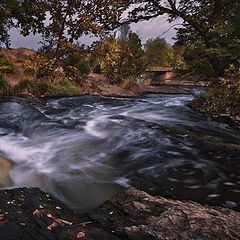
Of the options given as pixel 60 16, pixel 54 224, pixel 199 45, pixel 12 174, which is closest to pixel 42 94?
pixel 60 16

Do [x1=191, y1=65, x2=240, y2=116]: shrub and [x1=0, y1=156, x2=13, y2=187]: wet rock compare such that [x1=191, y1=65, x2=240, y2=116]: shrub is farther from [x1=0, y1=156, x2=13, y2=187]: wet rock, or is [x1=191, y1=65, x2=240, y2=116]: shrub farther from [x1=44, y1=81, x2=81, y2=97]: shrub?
[x1=44, y1=81, x2=81, y2=97]: shrub

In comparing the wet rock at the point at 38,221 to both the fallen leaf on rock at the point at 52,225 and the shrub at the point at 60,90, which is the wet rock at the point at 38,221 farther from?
the shrub at the point at 60,90

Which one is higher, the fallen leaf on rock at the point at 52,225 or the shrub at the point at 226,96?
the shrub at the point at 226,96

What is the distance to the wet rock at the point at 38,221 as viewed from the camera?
4.66 feet

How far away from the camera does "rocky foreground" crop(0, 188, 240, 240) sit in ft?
4.74

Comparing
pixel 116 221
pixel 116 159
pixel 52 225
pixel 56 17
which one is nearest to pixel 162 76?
pixel 56 17

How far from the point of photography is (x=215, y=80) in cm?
809

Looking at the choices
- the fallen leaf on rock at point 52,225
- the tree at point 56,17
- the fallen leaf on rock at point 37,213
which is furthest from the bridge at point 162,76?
the fallen leaf on rock at point 52,225

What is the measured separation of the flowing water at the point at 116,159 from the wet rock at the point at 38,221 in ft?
1.59

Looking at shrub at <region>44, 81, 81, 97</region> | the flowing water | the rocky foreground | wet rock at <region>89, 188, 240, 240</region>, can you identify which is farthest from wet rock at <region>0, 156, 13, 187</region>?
shrub at <region>44, 81, 81, 97</region>

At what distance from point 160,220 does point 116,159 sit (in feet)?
6.80

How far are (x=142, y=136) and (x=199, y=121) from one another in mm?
2769

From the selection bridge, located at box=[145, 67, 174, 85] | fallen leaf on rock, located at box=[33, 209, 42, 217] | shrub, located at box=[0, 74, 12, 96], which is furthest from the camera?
bridge, located at box=[145, 67, 174, 85]

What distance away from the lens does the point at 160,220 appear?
164 centimetres
